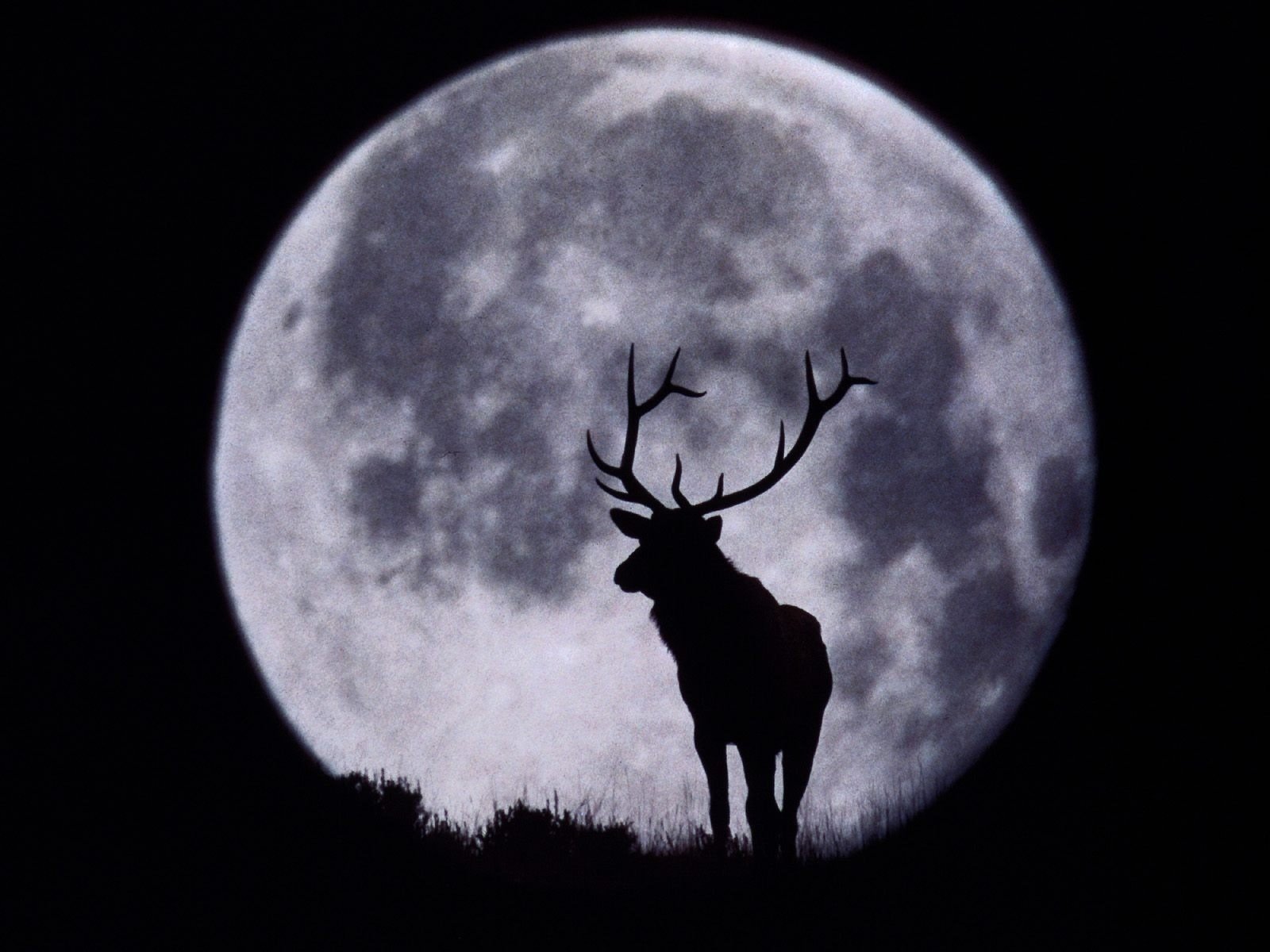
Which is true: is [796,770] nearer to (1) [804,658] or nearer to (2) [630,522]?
(1) [804,658]

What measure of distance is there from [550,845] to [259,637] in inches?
184

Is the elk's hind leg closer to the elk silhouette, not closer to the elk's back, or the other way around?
the elk silhouette

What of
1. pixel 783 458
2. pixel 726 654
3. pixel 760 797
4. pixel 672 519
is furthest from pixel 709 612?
pixel 783 458

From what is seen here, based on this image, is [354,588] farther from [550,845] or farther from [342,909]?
[342,909]

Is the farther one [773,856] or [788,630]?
[788,630]

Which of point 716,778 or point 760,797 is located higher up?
point 716,778

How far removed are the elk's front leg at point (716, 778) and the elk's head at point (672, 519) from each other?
872 millimetres

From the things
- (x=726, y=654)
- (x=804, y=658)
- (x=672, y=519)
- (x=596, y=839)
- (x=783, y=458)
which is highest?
(x=783, y=458)

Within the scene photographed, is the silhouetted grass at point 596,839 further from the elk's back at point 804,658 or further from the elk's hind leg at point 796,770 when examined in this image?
the elk's back at point 804,658

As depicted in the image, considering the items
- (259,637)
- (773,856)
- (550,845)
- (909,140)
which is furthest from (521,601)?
(909,140)

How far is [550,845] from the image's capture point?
17.1 ft

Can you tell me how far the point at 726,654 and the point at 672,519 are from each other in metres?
0.86

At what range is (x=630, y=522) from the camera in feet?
19.1

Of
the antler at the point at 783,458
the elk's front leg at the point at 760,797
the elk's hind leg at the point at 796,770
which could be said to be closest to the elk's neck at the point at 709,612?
the antler at the point at 783,458
